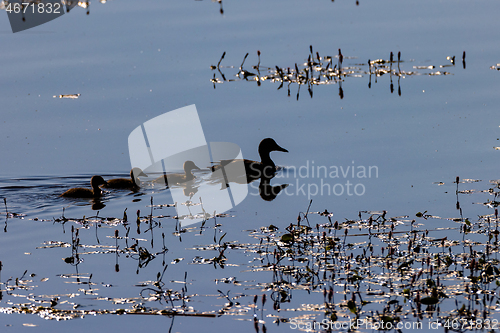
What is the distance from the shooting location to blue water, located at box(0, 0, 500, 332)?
852 centimetres

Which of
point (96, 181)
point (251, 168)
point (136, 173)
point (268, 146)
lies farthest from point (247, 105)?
point (96, 181)

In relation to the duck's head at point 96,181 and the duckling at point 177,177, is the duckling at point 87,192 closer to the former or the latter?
the duck's head at point 96,181

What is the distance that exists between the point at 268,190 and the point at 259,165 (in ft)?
4.56

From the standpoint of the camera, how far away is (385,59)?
46.4ft

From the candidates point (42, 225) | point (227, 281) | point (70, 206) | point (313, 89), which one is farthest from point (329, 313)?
point (313, 89)

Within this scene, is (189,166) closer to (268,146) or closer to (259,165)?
(259,165)

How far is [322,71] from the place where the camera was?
45.8ft

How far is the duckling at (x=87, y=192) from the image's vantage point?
31.6 feet

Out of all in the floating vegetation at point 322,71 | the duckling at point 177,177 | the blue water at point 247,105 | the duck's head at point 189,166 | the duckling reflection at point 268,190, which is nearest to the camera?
the blue water at point 247,105

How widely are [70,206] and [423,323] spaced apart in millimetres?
5508

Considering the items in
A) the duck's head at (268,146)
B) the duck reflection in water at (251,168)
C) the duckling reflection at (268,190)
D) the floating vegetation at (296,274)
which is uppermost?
the duck's head at (268,146)

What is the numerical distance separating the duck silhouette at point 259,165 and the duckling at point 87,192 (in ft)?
7.03

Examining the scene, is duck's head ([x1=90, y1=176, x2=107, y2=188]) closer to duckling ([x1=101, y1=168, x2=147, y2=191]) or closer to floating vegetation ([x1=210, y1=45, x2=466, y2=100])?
duckling ([x1=101, y1=168, x2=147, y2=191])

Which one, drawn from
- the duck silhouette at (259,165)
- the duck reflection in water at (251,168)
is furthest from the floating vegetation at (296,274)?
the duck silhouette at (259,165)
